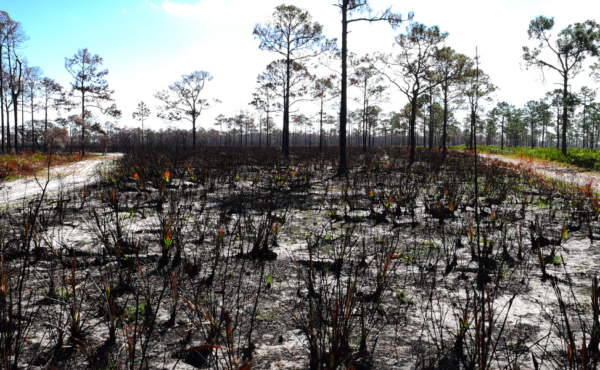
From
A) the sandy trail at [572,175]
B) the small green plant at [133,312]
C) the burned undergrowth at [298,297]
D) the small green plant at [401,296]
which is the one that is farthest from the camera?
the sandy trail at [572,175]

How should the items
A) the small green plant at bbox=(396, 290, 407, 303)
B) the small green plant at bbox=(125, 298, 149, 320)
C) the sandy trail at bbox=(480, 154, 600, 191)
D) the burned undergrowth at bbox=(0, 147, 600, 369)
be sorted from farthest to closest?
the sandy trail at bbox=(480, 154, 600, 191) < the small green plant at bbox=(396, 290, 407, 303) < the small green plant at bbox=(125, 298, 149, 320) < the burned undergrowth at bbox=(0, 147, 600, 369)

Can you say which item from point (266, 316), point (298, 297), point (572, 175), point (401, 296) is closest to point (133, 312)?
point (266, 316)

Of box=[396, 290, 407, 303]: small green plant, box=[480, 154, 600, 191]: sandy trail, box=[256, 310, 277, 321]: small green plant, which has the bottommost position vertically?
box=[256, 310, 277, 321]: small green plant

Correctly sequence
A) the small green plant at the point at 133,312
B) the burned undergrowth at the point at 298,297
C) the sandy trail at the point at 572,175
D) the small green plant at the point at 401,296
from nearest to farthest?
1. the burned undergrowth at the point at 298,297
2. the small green plant at the point at 133,312
3. the small green plant at the point at 401,296
4. the sandy trail at the point at 572,175

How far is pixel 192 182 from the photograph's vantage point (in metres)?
8.02

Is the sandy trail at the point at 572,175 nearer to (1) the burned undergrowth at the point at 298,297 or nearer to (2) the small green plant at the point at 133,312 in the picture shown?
(1) the burned undergrowth at the point at 298,297

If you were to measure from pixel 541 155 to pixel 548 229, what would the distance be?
19931mm

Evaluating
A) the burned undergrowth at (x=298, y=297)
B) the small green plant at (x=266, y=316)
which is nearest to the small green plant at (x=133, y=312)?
the burned undergrowth at (x=298, y=297)

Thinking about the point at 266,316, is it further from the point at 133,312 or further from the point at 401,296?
the point at 401,296

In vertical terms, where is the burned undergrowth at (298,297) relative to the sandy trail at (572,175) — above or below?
below

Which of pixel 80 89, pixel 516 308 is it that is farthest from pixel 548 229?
pixel 80 89

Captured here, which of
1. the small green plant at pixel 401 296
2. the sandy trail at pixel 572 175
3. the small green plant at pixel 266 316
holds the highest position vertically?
the sandy trail at pixel 572 175

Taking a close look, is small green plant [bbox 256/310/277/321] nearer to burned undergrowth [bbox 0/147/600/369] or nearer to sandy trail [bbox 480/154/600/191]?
burned undergrowth [bbox 0/147/600/369]

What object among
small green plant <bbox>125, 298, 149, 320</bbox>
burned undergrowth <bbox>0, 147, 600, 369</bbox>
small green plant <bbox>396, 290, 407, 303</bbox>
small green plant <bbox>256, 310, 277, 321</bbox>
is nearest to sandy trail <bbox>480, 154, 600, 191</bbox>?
burned undergrowth <bbox>0, 147, 600, 369</bbox>
